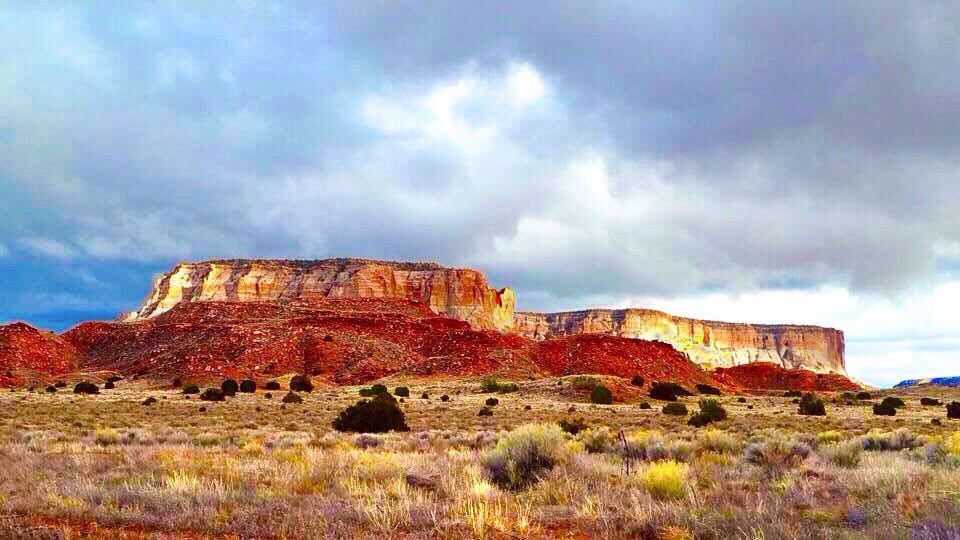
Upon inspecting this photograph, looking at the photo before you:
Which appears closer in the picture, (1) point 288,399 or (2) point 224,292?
(1) point 288,399

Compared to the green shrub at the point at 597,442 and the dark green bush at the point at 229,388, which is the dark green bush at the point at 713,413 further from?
the dark green bush at the point at 229,388

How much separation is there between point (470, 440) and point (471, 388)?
122 feet

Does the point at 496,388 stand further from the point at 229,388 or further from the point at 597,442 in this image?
the point at 597,442

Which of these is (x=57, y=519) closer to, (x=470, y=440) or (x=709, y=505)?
(x=709, y=505)

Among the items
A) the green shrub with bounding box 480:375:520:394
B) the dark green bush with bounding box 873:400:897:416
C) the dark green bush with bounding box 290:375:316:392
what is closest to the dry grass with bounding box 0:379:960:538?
the dark green bush with bounding box 873:400:897:416

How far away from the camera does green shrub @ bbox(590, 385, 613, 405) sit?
4359 centimetres

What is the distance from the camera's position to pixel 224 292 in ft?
462

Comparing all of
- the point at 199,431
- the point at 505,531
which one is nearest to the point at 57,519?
the point at 505,531

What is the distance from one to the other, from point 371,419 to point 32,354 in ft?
238

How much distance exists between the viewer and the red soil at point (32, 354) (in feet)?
227

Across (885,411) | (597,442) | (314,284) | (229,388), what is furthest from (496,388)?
(314,284)

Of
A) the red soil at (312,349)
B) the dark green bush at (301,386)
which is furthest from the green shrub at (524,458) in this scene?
the red soil at (312,349)

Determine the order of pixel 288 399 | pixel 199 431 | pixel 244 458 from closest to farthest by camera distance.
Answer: pixel 244 458, pixel 199 431, pixel 288 399

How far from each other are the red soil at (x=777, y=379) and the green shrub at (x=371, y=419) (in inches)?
3536
